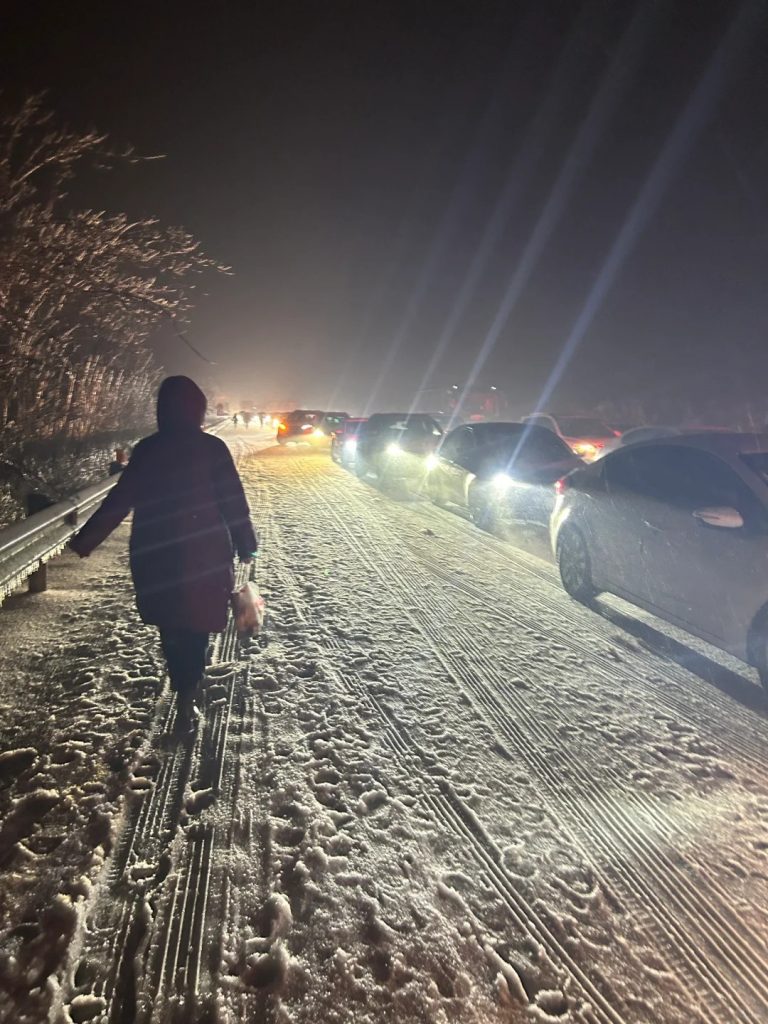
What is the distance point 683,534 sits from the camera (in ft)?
14.5

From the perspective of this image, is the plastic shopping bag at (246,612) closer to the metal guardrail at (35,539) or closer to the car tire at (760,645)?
the metal guardrail at (35,539)

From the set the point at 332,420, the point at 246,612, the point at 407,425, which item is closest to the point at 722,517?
the point at 246,612

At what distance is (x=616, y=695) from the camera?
3832mm

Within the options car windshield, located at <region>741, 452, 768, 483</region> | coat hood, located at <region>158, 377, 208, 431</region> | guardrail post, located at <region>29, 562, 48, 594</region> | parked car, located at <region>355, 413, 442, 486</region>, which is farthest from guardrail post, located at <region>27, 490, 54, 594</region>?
parked car, located at <region>355, 413, 442, 486</region>

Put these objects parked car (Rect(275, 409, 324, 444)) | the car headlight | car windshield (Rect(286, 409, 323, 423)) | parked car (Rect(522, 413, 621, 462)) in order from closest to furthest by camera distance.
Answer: the car headlight, parked car (Rect(522, 413, 621, 462)), parked car (Rect(275, 409, 324, 444)), car windshield (Rect(286, 409, 323, 423))

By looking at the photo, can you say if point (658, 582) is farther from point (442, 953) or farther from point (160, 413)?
point (160, 413)

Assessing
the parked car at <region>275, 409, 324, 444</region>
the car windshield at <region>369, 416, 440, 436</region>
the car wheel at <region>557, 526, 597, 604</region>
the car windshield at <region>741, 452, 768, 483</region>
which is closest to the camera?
the car windshield at <region>741, 452, 768, 483</region>

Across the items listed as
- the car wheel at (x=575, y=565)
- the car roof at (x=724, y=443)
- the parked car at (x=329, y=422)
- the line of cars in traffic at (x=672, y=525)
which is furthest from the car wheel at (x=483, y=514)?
the parked car at (x=329, y=422)

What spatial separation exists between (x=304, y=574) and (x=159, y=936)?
14.8ft

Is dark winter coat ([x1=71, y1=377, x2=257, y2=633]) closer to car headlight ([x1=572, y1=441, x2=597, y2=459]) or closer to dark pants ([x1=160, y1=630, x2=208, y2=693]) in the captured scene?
dark pants ([x1=160, y1=630, x2=208, y2=693])

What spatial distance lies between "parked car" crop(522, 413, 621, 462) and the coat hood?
47.8ft

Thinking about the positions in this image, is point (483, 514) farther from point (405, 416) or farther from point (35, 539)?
point (35, 539)

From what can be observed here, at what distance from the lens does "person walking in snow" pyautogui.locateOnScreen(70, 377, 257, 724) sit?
300 cm

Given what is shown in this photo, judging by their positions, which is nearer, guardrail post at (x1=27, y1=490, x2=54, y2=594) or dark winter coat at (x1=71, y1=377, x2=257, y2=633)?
dark winter coat at (x1=71, y1=377, x2=257, y2=633)
